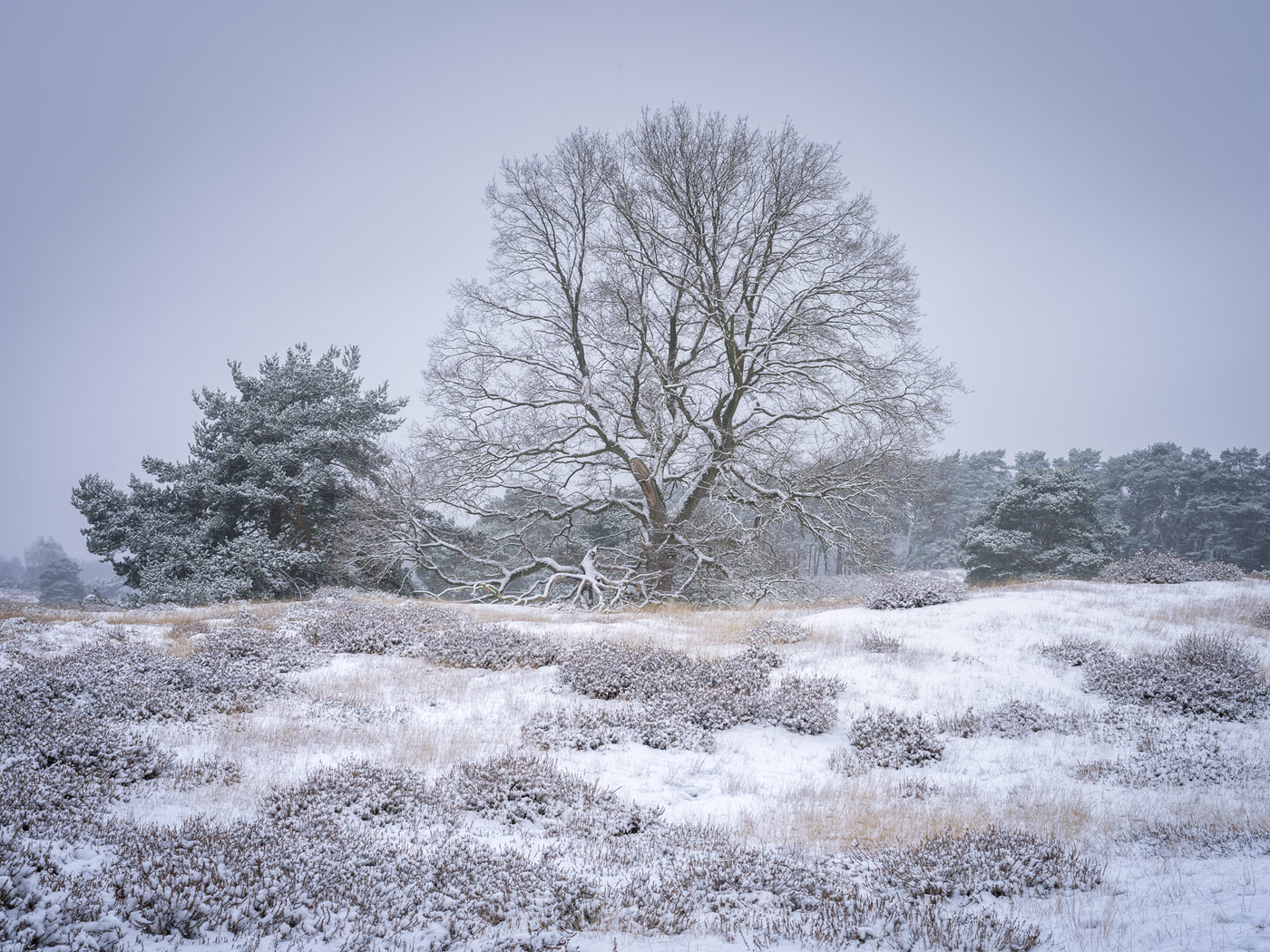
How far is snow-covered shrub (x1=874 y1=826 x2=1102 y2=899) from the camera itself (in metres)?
3.46

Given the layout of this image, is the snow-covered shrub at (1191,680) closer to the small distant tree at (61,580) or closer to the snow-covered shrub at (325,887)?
the snow-covered shrub at (325,887)

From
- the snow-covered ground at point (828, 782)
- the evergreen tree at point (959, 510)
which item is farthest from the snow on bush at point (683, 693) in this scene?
the evergreen tree at point (959, 510)

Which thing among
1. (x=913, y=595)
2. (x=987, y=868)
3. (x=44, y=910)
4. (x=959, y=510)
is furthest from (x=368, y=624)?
(x=959, y=510)

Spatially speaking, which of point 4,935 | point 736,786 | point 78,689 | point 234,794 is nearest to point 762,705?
point 736,786

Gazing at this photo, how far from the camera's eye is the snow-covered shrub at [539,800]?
443 cm

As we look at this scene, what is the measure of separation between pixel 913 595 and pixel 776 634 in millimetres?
4314

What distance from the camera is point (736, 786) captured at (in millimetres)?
5445

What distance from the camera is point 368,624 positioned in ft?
37.1

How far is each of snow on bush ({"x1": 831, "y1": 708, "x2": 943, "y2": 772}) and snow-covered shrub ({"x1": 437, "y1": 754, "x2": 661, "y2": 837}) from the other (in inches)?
99.1

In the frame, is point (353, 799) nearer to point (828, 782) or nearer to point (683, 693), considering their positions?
point (828, 782)

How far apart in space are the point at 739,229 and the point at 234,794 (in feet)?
57.4

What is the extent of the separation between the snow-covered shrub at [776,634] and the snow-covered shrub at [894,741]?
338 cm

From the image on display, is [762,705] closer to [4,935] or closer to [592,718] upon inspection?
[592,718]

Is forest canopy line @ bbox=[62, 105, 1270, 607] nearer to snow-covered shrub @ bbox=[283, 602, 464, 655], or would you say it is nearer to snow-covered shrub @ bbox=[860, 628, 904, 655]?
snow-covered shrub @ bbox=[283, 602, 464, 655]
